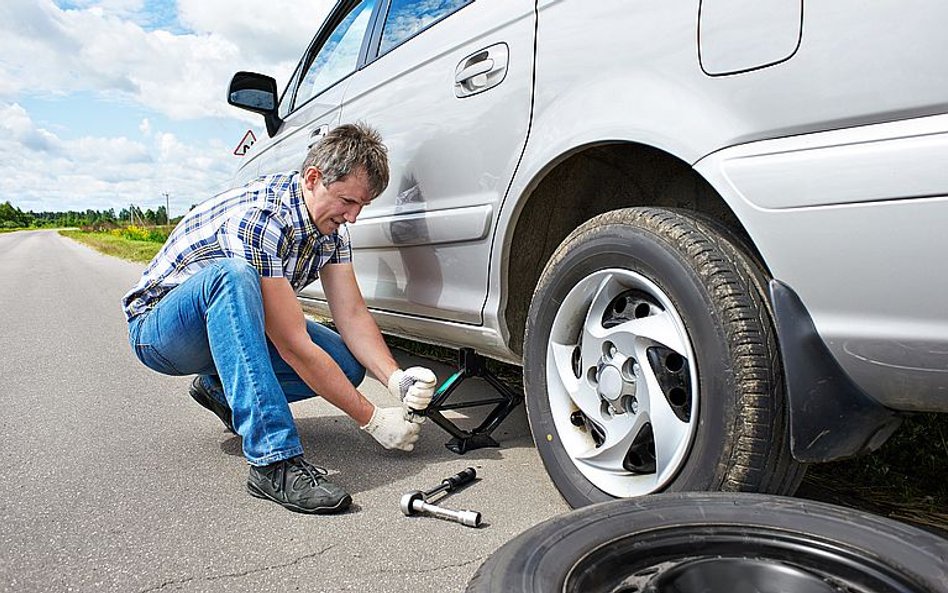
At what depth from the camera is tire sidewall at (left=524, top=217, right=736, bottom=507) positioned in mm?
1531

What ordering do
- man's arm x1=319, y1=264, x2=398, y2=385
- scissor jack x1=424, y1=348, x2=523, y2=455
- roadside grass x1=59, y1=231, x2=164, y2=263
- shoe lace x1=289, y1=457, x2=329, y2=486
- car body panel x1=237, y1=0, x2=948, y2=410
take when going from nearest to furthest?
1. car body panel x1=237, y1=0, x2=948, y2=410
2. shoe lace x1=289, y1=457, x2=329, y2=486
3. scissor jack x1=424, y1=348, x2=523, y2=455
4. man's arm x1=319, y1=264, x2=398, y2=385
5. roadside grass x1=59, y1=231, x2=164, y2=263

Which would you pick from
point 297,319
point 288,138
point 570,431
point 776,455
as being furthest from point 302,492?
point 288,138

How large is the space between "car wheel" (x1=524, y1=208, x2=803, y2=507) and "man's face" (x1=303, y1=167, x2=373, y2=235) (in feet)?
2.40

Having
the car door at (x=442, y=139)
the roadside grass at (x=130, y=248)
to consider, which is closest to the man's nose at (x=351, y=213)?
the car door at (x=442, y=139)

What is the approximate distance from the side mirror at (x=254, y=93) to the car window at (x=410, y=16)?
1.39 m

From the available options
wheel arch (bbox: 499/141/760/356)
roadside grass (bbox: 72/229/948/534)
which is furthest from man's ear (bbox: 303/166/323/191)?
roadside grass (bbox: 72/229/948/534)

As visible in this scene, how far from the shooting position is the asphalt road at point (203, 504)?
1697 millimetres

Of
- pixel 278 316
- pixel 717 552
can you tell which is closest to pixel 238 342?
pixel 278 316

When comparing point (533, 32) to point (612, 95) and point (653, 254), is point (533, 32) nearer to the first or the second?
point (612, 95)

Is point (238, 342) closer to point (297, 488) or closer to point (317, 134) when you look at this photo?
point (297, 488)

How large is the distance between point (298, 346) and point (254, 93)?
2.46 metres

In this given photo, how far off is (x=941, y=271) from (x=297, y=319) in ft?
5.59

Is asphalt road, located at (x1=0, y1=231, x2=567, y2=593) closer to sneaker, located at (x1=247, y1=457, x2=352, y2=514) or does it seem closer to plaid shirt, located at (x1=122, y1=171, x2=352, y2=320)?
sneaker, located at (x1=247, y1=457, x2=352, y2=514)

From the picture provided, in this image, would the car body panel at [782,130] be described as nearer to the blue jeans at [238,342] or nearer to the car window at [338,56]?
the blue jeans at [238,342]
